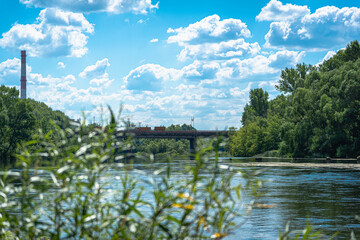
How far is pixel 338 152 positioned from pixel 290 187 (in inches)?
1388

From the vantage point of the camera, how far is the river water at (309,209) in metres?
17.7

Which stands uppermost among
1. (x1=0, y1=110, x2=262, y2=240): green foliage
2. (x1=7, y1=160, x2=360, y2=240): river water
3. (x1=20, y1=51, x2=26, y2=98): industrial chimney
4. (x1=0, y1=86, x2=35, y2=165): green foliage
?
(x1=20, y1=51, x2=26, y2=98): industrial chimney

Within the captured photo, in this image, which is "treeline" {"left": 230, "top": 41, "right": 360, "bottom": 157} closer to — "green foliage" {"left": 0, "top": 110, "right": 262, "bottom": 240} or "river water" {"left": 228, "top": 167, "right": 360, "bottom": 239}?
"river water" {"left": 228, "top": 167, "right": 360, "bottom": 239}

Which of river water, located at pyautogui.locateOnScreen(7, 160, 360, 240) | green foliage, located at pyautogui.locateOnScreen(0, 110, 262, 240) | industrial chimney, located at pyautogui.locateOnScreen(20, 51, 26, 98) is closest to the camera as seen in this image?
green foliage, located at pyautogui.locateOnScreen(0, 110, 262, 240)

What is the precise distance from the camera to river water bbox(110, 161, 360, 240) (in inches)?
698

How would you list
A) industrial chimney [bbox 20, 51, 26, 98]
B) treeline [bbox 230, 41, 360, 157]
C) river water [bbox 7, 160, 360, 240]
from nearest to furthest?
river water [bbox 7, 160, 360, 240], treeline [bbox 230, 41, 360, 157], industrial chimney [bbox 20, 51, 26, 98]

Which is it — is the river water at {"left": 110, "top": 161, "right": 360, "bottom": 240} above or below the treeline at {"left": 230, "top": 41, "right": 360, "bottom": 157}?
below

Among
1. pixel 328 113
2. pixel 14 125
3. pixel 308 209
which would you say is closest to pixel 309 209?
pixel 308 209

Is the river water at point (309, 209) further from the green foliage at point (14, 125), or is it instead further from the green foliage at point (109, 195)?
the green foliage at point (14, 125)

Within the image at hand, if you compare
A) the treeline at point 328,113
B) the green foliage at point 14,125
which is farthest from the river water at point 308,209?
the green foliage at point 14,125

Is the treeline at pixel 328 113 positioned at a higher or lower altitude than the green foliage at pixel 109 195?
higher

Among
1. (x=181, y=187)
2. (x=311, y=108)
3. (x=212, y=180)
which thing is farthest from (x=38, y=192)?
(x=311, y=108)

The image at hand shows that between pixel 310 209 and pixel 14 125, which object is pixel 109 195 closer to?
pixel 310 209

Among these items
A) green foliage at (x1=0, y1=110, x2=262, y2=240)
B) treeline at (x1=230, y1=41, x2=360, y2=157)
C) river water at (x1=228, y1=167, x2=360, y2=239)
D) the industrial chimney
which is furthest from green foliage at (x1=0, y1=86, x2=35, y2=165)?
green foliage at (x1=0, y1=110, x2=262, y2=240)
